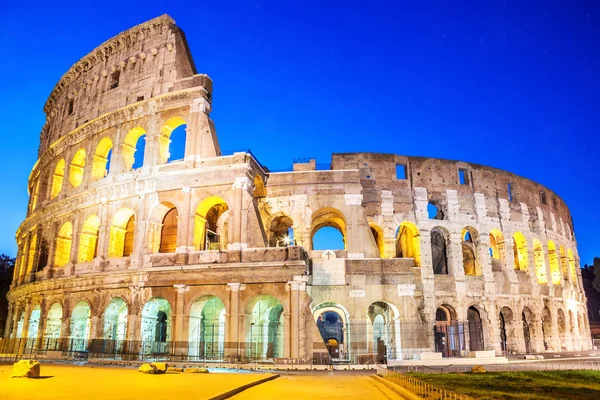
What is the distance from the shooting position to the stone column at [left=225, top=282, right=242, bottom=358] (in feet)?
61.9

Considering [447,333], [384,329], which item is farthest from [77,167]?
[447,333]

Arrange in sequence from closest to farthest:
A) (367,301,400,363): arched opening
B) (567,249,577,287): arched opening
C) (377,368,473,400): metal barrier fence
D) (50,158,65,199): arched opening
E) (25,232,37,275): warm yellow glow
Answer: (377,368,473,400): metal barrier fence → (367,301,400,363): arched opening → (25,232,37,275): warm yellow glow → (50,158,65,199): arched opening → (567,249,577,287): arched opening

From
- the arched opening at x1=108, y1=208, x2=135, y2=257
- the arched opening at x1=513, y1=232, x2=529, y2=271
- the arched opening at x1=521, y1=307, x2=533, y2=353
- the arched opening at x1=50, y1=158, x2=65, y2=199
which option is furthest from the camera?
the arched opening at x1=513, y1=232, x2=529, y2=271

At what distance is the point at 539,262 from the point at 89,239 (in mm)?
28448

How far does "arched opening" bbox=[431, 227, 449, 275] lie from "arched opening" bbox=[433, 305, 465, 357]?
266 cm

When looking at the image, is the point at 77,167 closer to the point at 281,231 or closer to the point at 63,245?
the point at 63,245

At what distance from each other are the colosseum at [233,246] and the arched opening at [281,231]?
87 mm

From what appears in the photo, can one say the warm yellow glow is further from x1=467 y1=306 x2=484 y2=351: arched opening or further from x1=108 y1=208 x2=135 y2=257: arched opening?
x1=467 y1=306 x2=484 y2=351: arched opening

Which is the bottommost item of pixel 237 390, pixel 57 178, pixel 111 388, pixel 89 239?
pixel 237 390

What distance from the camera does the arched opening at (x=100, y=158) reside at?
26.0 meters

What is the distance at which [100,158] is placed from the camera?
86.7 ft

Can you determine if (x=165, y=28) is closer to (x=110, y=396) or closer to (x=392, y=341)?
(x=392, y=341)

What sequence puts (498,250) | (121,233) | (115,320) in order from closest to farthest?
(115,320), (121,233), (498,250)

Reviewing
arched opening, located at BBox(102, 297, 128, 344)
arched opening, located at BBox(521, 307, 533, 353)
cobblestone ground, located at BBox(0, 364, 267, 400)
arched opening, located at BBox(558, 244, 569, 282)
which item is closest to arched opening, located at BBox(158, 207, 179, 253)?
arched opening, located at BBox(102, 297, 128, 344)
